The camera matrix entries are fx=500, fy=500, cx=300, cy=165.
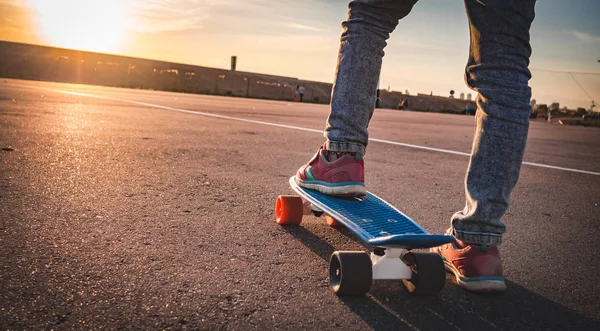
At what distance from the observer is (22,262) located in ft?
5.13

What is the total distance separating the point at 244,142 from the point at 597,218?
10.5ft

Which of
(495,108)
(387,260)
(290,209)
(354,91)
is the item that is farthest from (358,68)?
(387,260)

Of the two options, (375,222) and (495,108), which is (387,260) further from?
(495,108)

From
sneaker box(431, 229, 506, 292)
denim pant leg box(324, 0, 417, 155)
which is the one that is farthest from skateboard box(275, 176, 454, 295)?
denim pant leg box(324, 0, 417, 155)

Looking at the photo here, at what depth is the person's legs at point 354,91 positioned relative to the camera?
1990 mm

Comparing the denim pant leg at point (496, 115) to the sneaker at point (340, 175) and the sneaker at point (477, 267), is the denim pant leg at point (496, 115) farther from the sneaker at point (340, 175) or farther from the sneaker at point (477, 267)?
the sneaker at point (340, 175)

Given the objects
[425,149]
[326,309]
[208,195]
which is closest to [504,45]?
[326,309]

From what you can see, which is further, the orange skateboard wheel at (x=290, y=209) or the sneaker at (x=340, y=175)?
the orange skateboard wheel at (x=290, y=209)

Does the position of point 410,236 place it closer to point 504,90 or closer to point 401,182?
point 504,90

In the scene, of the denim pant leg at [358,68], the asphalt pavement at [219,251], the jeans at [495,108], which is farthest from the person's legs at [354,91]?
the jeans at [495,108]

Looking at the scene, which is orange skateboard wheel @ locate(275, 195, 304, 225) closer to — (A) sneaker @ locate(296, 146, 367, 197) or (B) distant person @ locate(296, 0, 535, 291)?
(A) sneaker @ locate(296, 146, 367, 197)

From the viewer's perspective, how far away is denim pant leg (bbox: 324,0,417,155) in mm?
1990

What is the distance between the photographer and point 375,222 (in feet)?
5.73

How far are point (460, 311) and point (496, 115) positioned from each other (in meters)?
0.65
